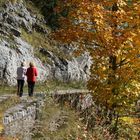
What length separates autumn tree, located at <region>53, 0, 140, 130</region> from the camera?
1866 cm

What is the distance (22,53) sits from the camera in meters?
29.7

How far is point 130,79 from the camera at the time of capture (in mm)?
18922

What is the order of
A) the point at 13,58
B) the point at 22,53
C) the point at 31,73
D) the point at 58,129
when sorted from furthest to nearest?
1. the point at 22,53
2. the point at 13,58
3. the point at 31,73
4. the point at 58,129

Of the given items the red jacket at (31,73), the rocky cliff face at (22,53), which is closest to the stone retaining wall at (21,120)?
the red jacket at (31,73)

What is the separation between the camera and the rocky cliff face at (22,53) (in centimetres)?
2784

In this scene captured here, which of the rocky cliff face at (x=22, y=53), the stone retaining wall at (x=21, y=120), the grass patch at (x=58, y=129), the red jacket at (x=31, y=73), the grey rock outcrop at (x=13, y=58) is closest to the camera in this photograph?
the stone retaining wall at (x=21, y=120)

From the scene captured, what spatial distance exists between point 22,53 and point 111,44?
12016 millimetres

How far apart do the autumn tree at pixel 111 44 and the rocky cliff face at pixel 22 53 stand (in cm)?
875

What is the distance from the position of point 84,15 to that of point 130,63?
8.62 ft

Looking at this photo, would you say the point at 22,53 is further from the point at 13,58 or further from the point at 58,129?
the point at 58,129

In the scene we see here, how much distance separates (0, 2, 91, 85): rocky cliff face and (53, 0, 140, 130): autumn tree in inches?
344

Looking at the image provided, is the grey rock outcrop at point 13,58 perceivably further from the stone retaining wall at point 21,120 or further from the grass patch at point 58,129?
the grass patch at point 58,129

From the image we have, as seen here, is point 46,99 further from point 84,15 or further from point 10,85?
point 10,85

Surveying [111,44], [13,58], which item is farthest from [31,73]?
[13,58]
